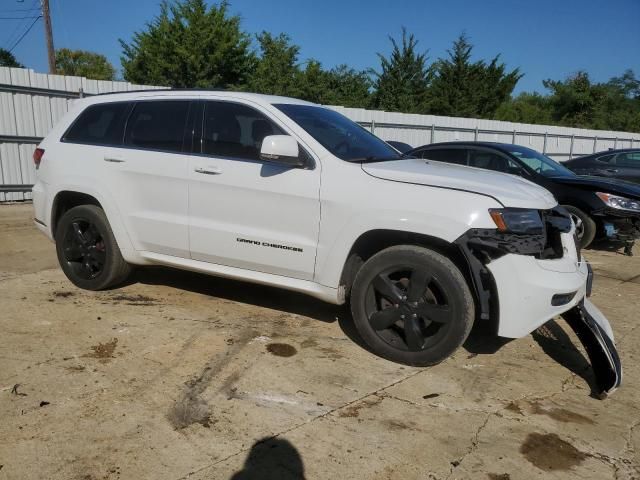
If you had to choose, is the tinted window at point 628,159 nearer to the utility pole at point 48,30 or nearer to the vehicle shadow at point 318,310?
the vehicle shadow at point 318,310

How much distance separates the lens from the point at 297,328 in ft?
14.2

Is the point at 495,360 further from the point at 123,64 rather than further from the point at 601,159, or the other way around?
the point at 123,64

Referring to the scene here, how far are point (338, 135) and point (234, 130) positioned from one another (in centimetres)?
A: 81

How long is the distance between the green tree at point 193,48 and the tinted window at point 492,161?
68.2 feet

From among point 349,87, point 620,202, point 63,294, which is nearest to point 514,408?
point 63,294

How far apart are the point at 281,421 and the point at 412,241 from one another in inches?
56.9

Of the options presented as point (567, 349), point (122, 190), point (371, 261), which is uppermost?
point (122, 190)

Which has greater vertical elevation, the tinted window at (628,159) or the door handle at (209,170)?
the door handle at (209,170)

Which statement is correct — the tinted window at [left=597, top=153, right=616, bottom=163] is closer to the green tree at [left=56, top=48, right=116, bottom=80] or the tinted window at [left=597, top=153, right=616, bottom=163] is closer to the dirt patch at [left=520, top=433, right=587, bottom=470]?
the dirt patch at [left=520, top=433, right=587, bottom=470]

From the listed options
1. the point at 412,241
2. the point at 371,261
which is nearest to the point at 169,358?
the point at 371,261

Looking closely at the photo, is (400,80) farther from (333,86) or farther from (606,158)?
(606,158)

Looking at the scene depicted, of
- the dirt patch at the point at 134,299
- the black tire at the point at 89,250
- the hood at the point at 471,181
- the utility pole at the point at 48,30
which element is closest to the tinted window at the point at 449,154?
the hood at the point at 471,181

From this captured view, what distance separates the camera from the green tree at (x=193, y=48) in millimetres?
26438

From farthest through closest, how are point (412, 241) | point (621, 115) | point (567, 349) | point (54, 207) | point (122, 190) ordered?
point (621, 115)
point (54, 207)
point (122, 190)
point (567, 349)
point (412, 241)
